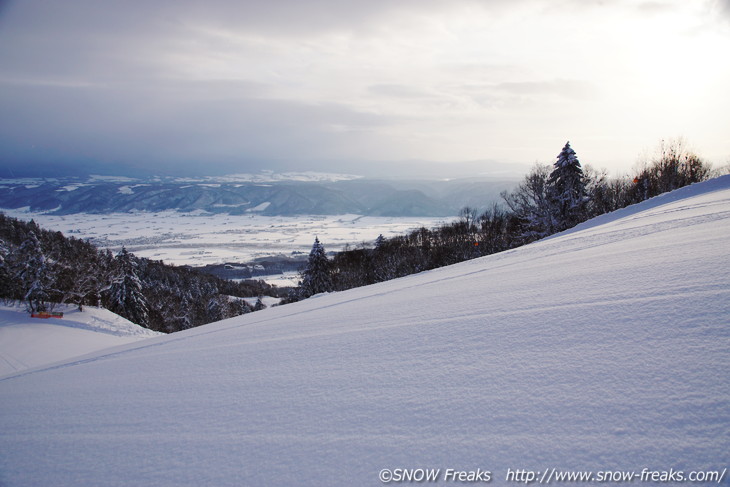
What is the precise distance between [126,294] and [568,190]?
4074cm

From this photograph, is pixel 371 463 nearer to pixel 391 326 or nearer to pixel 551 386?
pixel 551 386

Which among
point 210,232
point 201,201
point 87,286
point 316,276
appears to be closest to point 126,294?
point 87,286

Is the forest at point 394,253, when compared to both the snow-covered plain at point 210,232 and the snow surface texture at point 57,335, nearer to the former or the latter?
the snow surface texture at point 57,335

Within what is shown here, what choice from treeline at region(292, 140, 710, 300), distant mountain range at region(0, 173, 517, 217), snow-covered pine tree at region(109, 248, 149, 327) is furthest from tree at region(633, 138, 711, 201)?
distant mountain range at region(0, 173, 517, 217)

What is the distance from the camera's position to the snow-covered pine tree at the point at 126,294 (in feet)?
113

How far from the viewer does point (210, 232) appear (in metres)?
129

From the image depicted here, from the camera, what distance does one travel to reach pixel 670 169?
78.5 feet

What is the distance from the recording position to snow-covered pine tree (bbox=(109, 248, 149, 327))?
34312 mm

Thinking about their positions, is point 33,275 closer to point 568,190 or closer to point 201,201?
point 568,190

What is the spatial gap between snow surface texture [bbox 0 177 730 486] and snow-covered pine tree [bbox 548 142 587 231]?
24.8 metres

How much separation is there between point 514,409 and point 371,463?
2.45 feet

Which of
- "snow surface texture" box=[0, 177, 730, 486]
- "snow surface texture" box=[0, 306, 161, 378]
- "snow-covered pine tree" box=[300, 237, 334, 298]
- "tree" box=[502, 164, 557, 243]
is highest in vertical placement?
"tree" box=[502, 164, 557, 243]

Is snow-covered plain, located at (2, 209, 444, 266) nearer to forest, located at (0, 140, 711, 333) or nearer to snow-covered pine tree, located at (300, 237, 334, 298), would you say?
forest, located at (0, 140, 711, 333)

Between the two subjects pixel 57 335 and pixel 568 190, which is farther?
pixel 568 190
